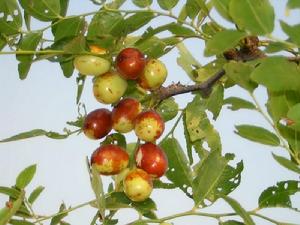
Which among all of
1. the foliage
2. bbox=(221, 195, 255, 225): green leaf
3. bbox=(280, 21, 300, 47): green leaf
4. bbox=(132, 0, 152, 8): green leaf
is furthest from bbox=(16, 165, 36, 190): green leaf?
bbox=(280, 21, 300, 47): green leaf

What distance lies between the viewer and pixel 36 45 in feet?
7.54

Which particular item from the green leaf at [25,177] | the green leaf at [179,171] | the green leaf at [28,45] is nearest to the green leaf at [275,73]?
the green leaf at [179,171]

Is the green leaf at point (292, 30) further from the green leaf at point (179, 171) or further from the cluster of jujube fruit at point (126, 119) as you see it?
the green leaf at point (179, 171)

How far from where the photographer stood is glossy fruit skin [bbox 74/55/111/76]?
2186 millimetres

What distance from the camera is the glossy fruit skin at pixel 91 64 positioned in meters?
2.19

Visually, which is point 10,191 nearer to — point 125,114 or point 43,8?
point 125,114

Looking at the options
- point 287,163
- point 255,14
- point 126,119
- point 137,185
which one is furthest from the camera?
point 126,119

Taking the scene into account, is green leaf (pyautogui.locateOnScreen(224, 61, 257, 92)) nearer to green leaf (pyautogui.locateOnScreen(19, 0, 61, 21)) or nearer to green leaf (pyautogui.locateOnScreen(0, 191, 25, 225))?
green leaf (pyautogui.locateOnScreen(19, 0, 61, 21))

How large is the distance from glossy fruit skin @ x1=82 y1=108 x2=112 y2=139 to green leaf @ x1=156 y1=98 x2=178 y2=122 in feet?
1.32

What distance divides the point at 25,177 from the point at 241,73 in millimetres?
1089

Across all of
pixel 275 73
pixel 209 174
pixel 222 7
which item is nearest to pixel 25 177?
pixel 209 174

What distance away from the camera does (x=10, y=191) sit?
2305 millimetres

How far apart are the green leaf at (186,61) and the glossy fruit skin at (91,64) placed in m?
0.69

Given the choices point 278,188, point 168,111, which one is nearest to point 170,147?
point 168,111
